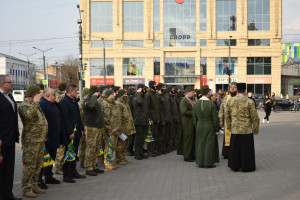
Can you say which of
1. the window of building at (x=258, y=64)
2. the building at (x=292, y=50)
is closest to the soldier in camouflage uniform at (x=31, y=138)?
the window of building at (x=258, y=64)

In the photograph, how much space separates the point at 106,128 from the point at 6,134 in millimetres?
3621

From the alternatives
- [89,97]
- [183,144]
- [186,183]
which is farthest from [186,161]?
[89,97]

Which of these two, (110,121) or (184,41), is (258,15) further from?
(110,121)

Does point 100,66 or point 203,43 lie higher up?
point 203,43

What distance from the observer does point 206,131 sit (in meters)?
9.70

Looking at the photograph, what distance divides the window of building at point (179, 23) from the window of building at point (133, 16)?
3798mm

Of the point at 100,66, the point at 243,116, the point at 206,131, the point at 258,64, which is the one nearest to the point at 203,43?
the point at 258,64

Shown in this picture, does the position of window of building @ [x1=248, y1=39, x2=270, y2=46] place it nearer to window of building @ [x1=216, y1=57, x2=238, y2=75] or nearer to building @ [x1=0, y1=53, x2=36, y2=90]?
window of building @ [x1=216, y1=57, x2=238, y2=75]

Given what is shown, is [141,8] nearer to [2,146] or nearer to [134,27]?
[134,27]

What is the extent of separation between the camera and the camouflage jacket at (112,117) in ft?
30.7

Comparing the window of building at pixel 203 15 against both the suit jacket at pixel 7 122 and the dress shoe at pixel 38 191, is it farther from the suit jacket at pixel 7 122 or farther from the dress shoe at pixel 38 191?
the suit jacket at pixel 7 122

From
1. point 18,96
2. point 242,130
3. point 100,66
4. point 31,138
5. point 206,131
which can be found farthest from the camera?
point 18,96

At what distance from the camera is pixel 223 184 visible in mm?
7609

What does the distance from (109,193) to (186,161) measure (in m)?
4.10
